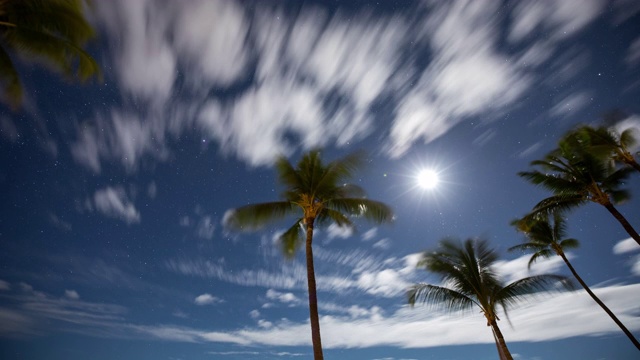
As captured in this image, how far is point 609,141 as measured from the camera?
13.4 m

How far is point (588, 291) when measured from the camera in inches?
797

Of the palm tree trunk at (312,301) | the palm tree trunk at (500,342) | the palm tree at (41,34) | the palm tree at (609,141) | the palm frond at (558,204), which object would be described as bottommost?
the palm tree trunk at (500,342)

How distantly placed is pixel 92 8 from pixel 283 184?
885cm

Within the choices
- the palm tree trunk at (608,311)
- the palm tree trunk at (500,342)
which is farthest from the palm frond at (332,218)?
the palm tree trunk at (608,311)

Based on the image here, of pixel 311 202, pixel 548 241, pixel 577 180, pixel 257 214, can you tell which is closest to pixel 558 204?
pixel 577 180

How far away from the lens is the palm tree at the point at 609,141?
13.3 metres

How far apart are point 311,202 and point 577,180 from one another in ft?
44.9

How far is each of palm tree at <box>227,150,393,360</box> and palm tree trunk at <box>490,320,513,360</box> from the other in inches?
309

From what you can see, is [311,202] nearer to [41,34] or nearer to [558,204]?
[41,34]

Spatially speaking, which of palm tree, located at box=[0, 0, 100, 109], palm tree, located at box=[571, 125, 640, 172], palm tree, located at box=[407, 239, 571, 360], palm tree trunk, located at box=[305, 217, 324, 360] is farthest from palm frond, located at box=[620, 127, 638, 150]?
palm tree, located at box=[0, 0, 100, 109]

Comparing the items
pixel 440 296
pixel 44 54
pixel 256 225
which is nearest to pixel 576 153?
pixel 440 296

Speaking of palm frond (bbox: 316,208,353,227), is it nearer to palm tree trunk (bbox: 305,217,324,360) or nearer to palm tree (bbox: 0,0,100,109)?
palm tree trunk (bbox: 305,217,324,360)

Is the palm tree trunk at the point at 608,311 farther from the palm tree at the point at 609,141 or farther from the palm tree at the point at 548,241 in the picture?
the palm tree at the point at 609,141

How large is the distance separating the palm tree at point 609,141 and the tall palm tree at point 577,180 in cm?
37
